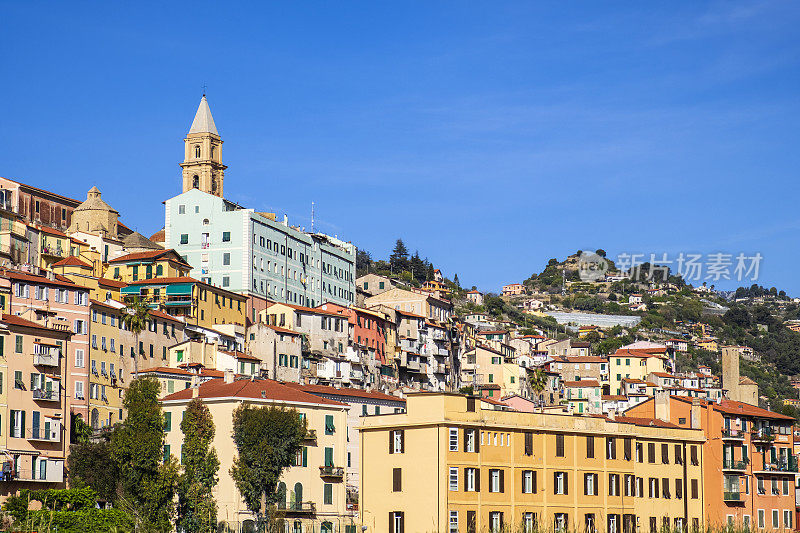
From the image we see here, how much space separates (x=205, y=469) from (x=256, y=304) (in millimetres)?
Answer: 46027

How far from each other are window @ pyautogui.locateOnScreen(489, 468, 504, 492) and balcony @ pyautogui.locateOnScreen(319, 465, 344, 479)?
11.1 metres

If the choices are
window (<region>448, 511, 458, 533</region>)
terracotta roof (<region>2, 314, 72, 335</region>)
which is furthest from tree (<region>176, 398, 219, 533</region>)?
window (<region>448, 511, 458, 533</region>)

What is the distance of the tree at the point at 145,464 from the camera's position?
230 ft

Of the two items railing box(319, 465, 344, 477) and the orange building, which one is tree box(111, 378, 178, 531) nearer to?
railing box(319, 465, 344, 477)

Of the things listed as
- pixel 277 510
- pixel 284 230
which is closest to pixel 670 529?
pixel 277 510

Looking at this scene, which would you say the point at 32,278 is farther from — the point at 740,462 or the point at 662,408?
the point at 740,462

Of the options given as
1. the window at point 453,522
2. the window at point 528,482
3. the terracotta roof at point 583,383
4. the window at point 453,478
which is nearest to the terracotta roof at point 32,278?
the window at point 453,478

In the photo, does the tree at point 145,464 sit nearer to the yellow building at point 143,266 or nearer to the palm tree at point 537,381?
the yellow building at point 143,266

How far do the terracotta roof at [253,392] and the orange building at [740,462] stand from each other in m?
24.0

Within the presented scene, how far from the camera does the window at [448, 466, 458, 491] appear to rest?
70.4 metres

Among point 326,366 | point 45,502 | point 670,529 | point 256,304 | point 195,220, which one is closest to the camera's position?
point 45,502

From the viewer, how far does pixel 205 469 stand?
73.1 meters

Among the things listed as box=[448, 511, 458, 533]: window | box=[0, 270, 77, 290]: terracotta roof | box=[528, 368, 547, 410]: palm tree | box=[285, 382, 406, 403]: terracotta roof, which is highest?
box=[0, 270, 77, 290]: terracotta roof

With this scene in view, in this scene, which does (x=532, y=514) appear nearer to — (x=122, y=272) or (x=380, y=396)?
(x=380, y=396)
